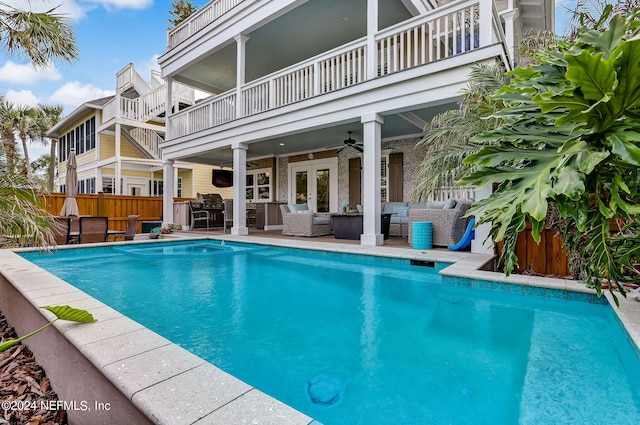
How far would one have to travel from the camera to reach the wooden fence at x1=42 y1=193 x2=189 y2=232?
10.6 metres

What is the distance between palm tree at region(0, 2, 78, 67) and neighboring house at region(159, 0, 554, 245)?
10.2ft

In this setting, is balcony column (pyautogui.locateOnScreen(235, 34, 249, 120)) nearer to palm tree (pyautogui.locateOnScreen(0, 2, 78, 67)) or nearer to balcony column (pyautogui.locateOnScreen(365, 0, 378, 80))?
balcony column (pyautogui.locateOnScreen(365, 0, 378, 80))

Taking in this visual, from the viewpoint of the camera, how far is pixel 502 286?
3.51 m

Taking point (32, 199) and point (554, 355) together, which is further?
point (32, 199)

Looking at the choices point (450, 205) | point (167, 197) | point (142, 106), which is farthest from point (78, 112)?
point (450, 205)

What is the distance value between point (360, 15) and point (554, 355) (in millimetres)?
8074

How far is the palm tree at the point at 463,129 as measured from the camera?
13.6 feet

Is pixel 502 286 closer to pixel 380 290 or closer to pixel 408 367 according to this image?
pixel 380 290

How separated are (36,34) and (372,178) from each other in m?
7.79

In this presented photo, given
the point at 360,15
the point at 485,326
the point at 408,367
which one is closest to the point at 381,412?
the point at 408,367

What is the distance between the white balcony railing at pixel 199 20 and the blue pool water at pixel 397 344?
7.79m

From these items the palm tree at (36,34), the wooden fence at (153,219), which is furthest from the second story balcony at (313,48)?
the palm tree at (36,34)

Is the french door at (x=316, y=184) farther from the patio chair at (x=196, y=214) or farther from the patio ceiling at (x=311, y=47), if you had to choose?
the patio chair at (x=196, y=214)

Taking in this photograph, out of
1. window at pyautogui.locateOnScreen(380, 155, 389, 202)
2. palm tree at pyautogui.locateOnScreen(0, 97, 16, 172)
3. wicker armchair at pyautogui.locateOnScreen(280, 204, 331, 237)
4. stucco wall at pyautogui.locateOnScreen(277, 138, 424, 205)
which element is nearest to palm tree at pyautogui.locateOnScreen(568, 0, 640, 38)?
stucco wall at pyautogui.locateOnScreen(277, 138, 424, 205)
